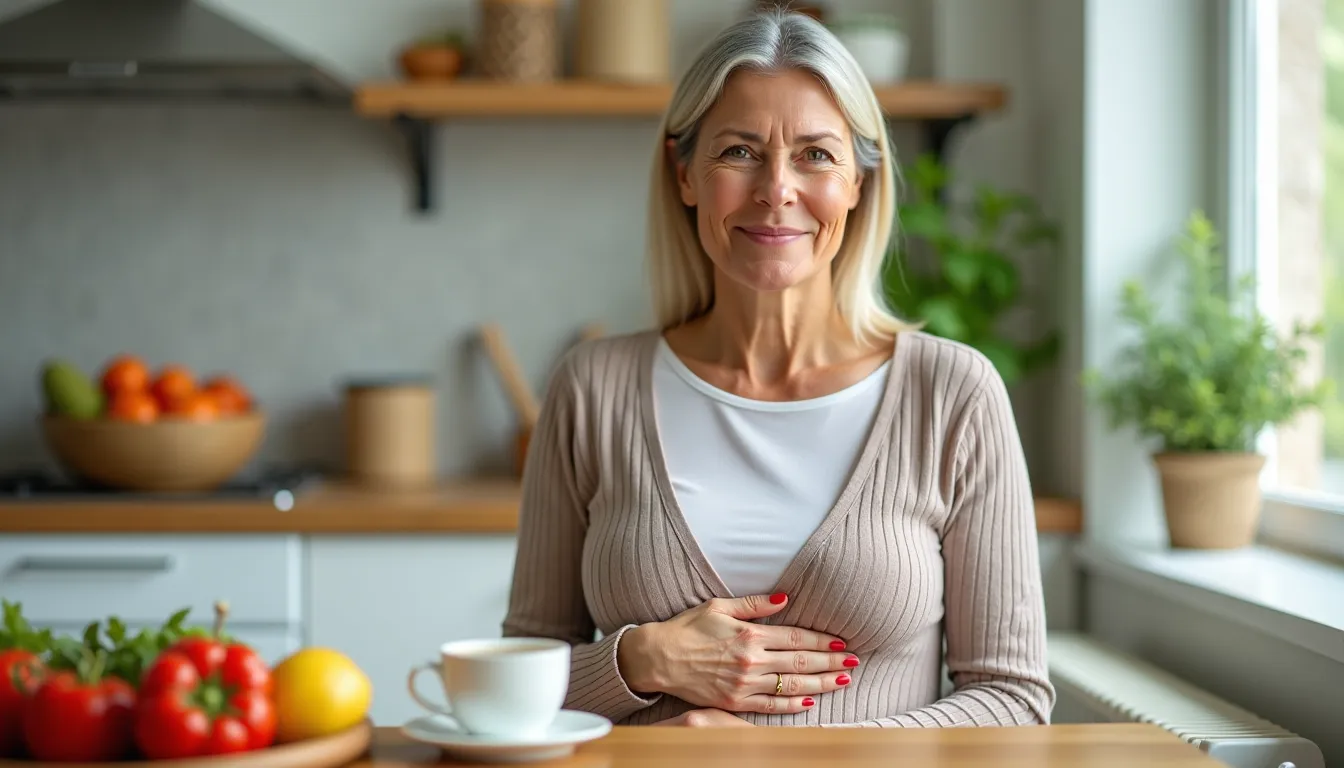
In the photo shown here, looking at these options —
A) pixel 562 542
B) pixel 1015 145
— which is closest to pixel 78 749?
pixel 562 542

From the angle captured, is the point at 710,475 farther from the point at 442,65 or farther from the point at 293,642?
the point at 442,65

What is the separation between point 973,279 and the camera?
2539 millimetres

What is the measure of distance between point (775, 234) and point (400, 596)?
1.26m

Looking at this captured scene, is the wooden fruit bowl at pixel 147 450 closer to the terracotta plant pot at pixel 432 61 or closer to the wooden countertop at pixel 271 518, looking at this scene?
the wooden countertop at pixel 271 518

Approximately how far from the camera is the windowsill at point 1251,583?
1.57 meters

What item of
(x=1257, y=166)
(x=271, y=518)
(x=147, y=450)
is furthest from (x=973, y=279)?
(x=147, y=450)

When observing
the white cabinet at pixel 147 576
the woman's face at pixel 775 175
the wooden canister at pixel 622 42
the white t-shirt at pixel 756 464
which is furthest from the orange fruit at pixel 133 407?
the woman's face at pixel 775 175

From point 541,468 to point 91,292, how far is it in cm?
185

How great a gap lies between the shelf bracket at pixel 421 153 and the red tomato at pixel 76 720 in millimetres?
2114

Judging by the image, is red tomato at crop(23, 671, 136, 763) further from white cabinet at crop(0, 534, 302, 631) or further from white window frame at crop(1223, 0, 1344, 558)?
white window frame at crop(1223, 0, 1344, 558)

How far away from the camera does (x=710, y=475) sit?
1.52 m

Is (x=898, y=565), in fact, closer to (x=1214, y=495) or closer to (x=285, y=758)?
(x=285, y=758)

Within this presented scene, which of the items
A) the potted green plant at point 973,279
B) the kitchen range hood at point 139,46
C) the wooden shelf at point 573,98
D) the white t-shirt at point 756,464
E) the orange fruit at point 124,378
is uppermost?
the kitchen range hood at point 139,46

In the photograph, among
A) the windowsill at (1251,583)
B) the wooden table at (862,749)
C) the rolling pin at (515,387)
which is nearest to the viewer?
the wooden table at (862,749)
